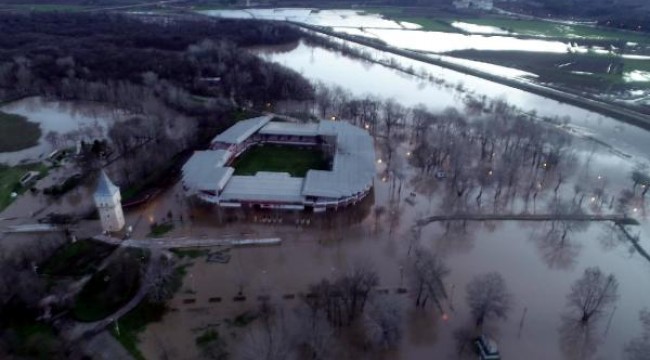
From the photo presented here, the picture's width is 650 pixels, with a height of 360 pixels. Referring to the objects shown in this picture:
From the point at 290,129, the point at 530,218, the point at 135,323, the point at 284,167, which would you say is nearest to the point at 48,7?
the point at 290,129

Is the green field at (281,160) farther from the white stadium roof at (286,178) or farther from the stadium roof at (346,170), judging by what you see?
the stadium roof at (346,170)

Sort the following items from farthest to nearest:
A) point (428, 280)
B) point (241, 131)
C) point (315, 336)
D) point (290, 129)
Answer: point (290, 129) < point (241, 131) < point (428, 280) < point (315, 336)

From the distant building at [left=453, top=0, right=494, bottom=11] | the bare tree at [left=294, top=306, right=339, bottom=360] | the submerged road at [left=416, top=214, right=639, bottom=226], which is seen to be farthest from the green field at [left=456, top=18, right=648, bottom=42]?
the bare tree at [left=294, top=306, right=339, bottom=360]

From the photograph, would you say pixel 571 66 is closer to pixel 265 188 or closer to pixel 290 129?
pixel 290 129

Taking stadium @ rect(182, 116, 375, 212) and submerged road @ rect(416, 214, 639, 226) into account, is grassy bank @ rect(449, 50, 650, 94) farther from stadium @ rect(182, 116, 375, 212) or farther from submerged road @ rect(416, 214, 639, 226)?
stadium @ rect(182, 116, 375, 212)

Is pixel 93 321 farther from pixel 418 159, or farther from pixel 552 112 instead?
pixel 552 112

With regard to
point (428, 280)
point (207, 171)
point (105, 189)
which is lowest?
point (428, 280)

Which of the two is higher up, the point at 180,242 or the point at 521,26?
the point at 521,26

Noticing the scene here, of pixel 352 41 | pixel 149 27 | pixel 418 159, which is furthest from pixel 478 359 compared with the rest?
pixel 149 27
